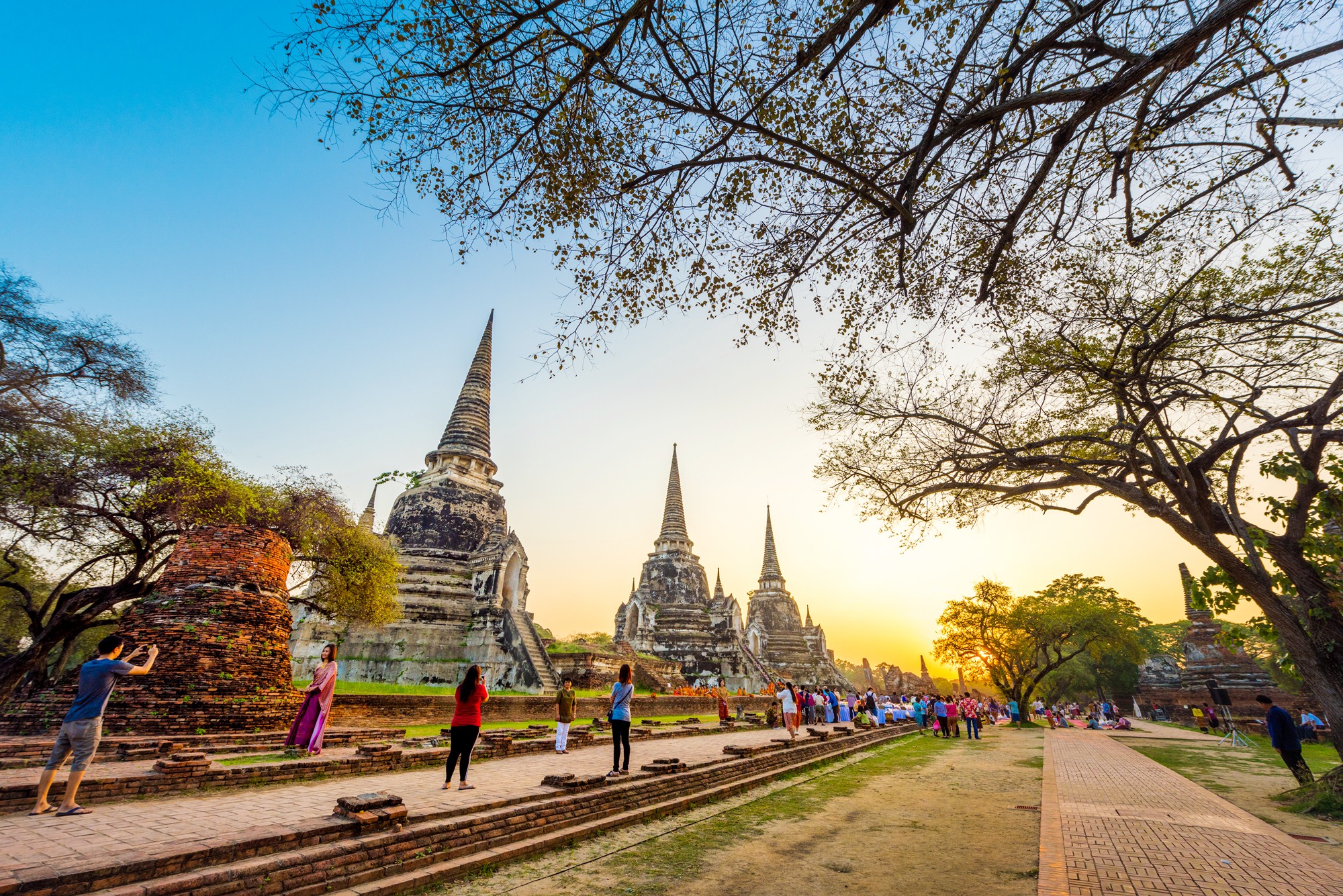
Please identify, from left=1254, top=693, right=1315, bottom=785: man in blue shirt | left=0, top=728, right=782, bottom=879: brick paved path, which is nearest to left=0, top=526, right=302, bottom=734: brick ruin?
left=0, top=728, right=782, bottom=879: brick paved path

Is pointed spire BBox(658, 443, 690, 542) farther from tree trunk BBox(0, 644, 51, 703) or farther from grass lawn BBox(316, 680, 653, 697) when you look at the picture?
tree trunk BBox(0, 644, 51, 703)

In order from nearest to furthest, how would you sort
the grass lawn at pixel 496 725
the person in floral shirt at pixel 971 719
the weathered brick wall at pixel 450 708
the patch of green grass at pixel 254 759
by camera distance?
the patch of green grass at pixel 254 759 → the grass lawn at pixel 496 725 → the weathered brick wall at pixel 450 708 → the person in floral shirt at pixel 971 719

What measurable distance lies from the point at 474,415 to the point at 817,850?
2178 centimetres

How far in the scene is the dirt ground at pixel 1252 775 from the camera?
6.73m

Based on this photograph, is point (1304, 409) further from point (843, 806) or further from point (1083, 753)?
point (1083, 753)

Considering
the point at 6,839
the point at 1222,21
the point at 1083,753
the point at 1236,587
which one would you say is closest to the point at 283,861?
the point at 6,839

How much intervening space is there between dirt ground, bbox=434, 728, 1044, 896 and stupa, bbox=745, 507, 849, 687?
26728 mm

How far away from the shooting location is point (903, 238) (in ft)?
19.3

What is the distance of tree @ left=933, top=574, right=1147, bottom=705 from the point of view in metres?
29.7

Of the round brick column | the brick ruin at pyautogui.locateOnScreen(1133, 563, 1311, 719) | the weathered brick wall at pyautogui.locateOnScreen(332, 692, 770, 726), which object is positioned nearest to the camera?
the round brick column

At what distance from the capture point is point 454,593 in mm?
20234

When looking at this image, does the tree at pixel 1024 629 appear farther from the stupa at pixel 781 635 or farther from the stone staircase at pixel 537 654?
the stone staircase at pixel 537 654

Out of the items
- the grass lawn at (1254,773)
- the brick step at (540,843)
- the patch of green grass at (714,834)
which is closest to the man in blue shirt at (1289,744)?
the grass lawn at (1254,773)

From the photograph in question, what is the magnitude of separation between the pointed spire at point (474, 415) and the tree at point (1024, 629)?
24973 millimetres
